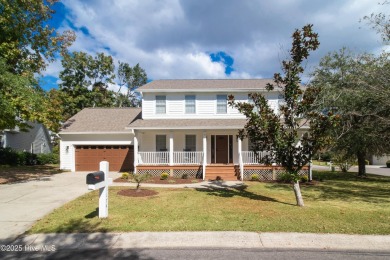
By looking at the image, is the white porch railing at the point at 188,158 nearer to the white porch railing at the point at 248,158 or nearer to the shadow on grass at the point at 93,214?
the white porch railing at the point at 248,158

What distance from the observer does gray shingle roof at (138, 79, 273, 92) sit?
19.7m

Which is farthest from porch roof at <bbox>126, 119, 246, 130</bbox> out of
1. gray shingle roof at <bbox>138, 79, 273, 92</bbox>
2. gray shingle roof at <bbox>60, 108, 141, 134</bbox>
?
gray shingle roof at <bbox>60, 108, 141, 134</bbox>

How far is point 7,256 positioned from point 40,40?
729 inches

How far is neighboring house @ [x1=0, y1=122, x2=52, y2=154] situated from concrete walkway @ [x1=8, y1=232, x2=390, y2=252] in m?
24.3

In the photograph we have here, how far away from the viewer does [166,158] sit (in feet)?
61.1

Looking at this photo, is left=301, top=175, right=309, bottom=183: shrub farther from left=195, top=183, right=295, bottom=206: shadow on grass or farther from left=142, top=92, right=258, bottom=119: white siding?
left=142, top=92, right=258, bottom=119: white siding

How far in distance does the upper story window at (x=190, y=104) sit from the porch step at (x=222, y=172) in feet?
14.5

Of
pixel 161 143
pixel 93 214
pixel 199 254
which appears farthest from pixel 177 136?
pixel 199 254

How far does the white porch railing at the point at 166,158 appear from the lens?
1852cm

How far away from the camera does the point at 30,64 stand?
19.5m

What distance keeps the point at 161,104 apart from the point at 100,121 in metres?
6.72

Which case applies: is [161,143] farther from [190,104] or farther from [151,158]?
[190,104]

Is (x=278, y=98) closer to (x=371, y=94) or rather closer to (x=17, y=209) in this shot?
(x=371, y=94)

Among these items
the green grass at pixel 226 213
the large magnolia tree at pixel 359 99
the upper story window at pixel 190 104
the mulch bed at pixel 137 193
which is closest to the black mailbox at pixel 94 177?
the green grass at pixel 226 213
